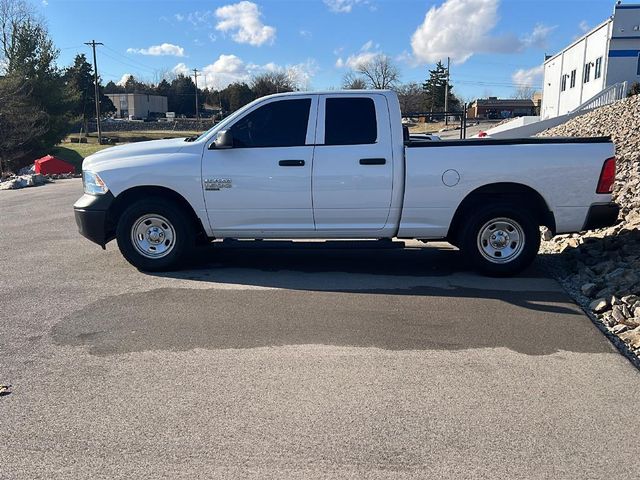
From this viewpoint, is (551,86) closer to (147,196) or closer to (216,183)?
(216,183)

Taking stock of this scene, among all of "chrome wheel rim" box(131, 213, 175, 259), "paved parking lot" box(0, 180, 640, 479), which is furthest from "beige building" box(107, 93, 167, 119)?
"paved parking lot" box(0, 180, 640, 479)

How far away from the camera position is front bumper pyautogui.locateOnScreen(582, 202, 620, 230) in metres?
6.09

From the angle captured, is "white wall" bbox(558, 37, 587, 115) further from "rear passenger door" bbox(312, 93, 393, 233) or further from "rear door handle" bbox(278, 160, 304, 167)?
"rear door handle" bbox(278, 160, 304, 167)

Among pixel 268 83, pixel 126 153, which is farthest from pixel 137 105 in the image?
pixel 126 153

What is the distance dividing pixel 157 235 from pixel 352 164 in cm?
251

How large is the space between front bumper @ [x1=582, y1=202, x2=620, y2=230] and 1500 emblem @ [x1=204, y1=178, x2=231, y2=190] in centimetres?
411

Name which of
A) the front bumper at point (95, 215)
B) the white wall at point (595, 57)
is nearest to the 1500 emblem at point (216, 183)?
the front bumper at point (95, 215)

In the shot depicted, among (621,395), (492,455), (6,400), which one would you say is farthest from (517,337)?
(6,400)

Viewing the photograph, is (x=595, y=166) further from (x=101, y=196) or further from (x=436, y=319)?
(x=101, y=196)

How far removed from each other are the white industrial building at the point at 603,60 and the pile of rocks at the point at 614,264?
77.6 feet

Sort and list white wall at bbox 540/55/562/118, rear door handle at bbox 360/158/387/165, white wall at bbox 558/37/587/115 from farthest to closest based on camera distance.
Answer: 1. white wall at bbox 540/55/562/118
2. white wall at bbox 558/37/587/115
3. rear door handle at bbox 360/158/387/165

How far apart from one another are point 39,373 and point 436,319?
3375 mm

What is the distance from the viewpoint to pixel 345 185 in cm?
623

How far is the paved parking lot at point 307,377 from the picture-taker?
9.98ft
